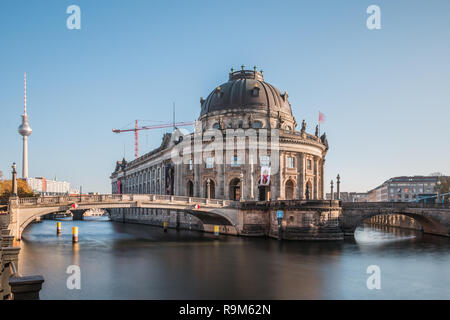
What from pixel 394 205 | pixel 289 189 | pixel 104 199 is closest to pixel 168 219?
pixel 289 189

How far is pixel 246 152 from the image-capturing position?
194 ft

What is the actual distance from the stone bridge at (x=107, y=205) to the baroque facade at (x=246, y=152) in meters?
4.91

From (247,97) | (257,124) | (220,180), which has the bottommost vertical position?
(220,180)

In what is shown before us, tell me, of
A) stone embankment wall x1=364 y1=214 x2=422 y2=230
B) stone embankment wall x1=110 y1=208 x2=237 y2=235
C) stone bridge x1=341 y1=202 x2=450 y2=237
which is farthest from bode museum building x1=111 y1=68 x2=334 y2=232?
stone embankment wall x1=364 y1=214 x2=422 y2=230

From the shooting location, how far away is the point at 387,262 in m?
33.3

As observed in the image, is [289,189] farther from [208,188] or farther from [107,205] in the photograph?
[107,205]

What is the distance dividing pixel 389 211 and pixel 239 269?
33868 mm

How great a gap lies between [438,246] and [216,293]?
1330 inches

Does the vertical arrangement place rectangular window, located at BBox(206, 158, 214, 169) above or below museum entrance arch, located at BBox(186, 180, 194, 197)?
above

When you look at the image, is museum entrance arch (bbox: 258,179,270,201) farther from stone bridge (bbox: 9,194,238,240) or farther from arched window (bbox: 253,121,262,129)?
arched window (bbox: 253,121,262,129)

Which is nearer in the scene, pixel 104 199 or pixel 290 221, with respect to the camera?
pixel 104 199

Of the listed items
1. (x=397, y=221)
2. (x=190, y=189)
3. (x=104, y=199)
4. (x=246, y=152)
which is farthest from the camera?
(x=397, y=221)

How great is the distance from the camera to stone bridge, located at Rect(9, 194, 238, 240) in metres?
40.2
